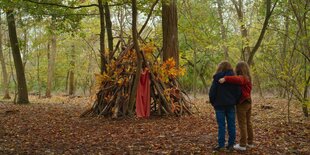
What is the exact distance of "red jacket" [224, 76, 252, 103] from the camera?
486 centimetres

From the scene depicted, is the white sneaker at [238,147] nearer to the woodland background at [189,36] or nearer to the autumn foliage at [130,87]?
the woodland background at [189,36]

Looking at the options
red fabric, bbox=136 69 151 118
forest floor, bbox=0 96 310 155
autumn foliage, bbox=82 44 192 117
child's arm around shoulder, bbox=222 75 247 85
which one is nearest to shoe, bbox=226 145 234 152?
forest floor, bbox=0 96 310 155

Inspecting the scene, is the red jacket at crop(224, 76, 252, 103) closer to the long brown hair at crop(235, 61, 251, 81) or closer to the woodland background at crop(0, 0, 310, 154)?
the long brown hair at crop(235, 61, 251, 81)

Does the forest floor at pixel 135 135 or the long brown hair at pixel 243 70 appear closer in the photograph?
the long brown hair at pixel 243 70

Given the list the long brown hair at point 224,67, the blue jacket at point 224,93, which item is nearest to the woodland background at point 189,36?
the blue jacket at point 224,93

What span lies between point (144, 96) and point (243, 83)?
414 centimetres

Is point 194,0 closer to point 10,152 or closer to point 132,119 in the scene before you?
point 132,119

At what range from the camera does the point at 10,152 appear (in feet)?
16.6

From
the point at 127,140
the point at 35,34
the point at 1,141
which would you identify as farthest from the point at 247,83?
the point at 35,34

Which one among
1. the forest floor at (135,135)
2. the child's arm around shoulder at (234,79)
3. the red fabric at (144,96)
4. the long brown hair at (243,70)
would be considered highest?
the long brown hair at (243,70)

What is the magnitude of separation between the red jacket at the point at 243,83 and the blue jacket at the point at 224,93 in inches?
2.5

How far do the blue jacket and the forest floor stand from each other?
2.59 ft

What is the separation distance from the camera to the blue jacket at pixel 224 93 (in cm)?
490

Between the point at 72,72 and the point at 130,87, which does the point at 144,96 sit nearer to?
the point at 130,87
